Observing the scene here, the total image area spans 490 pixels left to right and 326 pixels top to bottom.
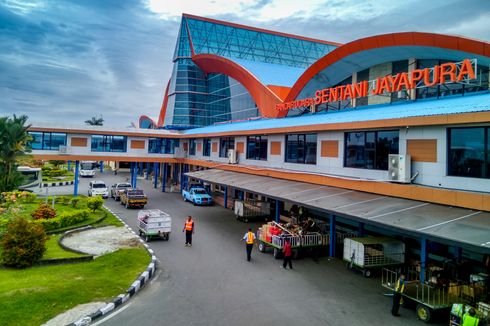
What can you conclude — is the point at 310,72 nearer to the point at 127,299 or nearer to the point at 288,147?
the point at 288,147

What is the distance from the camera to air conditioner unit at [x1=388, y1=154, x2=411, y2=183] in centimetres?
1543

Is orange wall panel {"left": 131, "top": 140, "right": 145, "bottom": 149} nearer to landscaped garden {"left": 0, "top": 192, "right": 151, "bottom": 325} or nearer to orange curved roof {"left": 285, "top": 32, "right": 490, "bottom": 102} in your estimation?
landscaped garden {"left": 0, "top": 192, "right": 151, "bottom": 325}

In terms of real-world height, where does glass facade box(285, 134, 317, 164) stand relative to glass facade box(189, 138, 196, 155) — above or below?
below

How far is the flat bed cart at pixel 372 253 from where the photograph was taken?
15430 mm

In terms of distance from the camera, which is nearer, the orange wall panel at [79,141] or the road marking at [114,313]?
the road marking at [114,313]

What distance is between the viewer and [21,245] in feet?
47.0

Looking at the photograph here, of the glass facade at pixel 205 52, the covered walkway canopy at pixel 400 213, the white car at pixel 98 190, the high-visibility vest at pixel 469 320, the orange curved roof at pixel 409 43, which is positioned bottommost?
the high-visibility vest at pixel 469 320

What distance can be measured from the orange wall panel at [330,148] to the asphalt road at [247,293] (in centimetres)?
621

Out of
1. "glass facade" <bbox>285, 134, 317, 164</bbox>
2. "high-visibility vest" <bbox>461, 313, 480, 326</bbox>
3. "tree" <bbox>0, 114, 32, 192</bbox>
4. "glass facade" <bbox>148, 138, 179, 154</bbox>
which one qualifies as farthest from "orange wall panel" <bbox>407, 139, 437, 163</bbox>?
"glass facade" <bbox>148, 138, 179, 154</bbox>

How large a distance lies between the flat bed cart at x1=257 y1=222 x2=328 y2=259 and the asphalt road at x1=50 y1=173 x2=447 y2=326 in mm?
511

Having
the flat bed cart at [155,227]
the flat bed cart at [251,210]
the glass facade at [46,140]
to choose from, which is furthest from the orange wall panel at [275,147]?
the glass facade at [46,140]

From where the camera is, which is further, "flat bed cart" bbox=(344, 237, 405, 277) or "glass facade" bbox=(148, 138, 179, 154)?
"glass facade" bbox=(148, 138, 179, 154)

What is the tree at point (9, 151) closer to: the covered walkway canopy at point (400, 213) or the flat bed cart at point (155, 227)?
the flat bed cart at point (155, 227)

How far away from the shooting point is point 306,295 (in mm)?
13016
